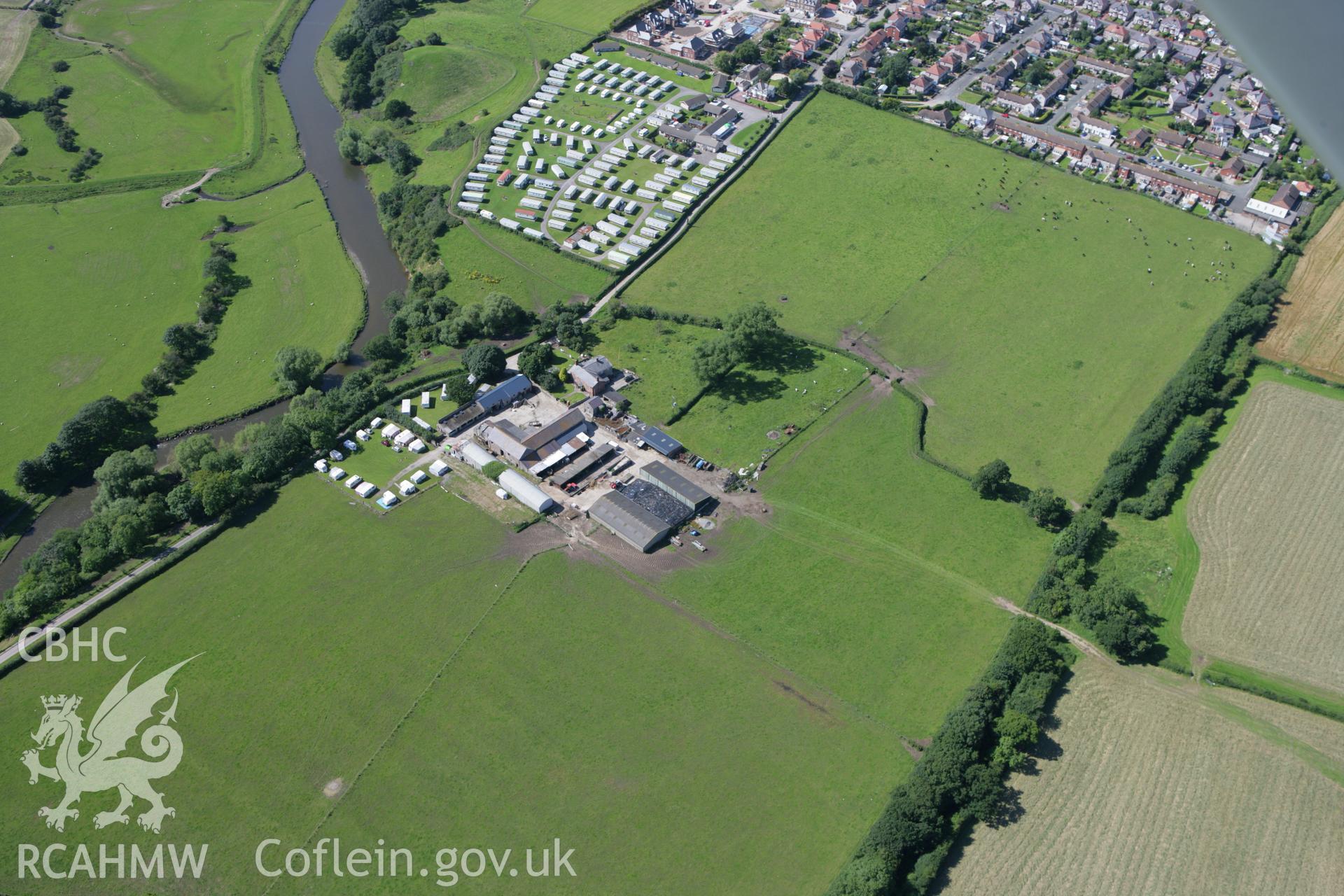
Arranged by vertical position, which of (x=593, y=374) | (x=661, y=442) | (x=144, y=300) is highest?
(x=593, y=374)

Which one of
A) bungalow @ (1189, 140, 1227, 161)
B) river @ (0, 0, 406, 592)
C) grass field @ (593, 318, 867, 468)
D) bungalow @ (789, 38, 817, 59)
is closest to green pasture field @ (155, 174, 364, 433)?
river @ (0, 0, 406, 592)

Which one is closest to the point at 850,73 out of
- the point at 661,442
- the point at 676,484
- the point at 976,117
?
the point at 976,117

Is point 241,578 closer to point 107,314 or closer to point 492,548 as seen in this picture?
point 492,548

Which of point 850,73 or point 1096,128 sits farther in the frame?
point 850,73

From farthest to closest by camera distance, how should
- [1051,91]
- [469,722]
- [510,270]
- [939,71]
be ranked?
1. [939,71]
2. [1051,91]
3. [510,270]
4. [469,722]

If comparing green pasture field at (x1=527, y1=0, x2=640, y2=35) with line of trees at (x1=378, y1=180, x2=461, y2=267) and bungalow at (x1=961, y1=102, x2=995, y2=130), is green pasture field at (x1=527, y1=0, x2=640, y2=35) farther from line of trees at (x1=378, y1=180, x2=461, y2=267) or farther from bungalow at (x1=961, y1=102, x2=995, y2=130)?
bungalow at (x1=961, y1=102, x2=995, y2=130)

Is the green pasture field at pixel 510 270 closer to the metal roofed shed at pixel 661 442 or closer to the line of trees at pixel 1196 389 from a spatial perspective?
the metal roofed shed at pixel 661 442

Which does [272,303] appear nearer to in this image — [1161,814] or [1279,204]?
[1161,814]
